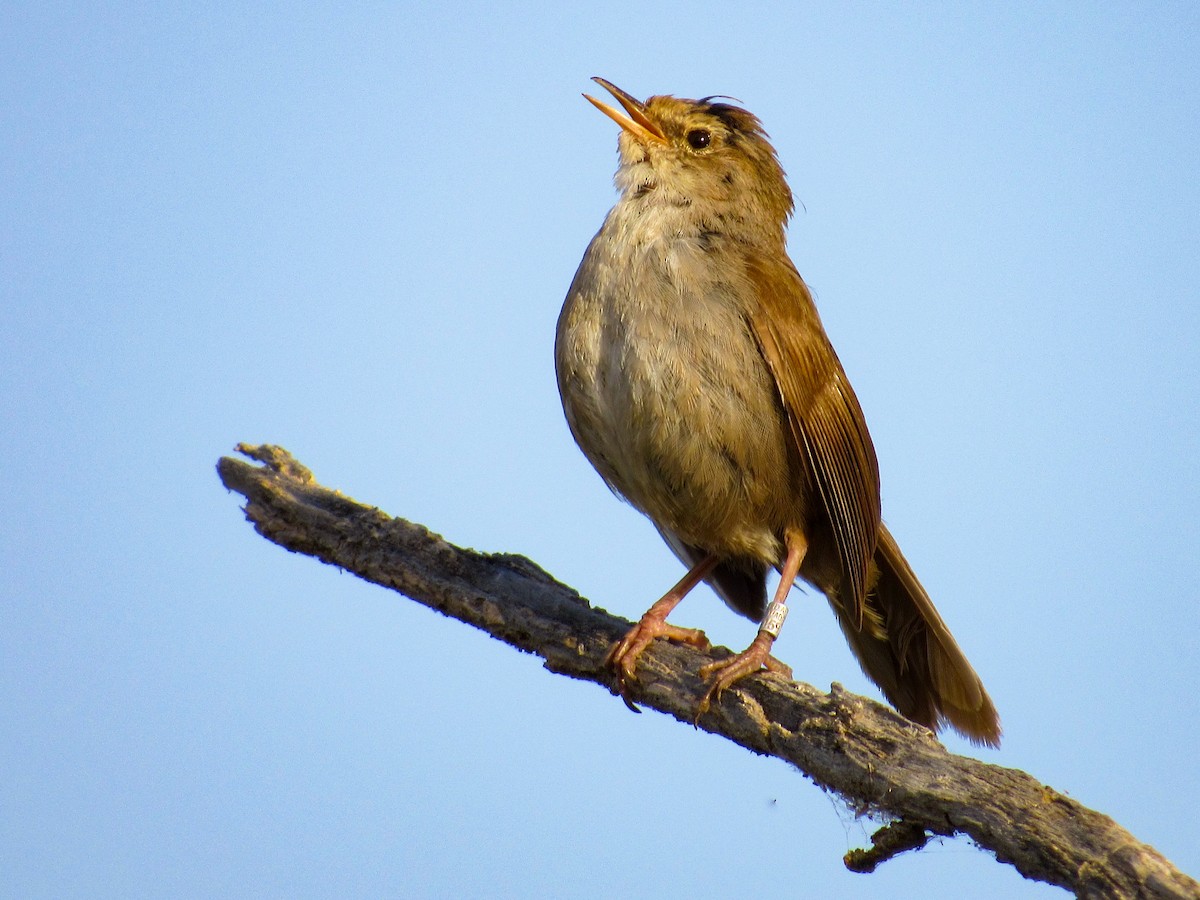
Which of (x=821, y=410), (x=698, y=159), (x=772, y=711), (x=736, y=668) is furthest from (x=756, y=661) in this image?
(x=698, y=159)

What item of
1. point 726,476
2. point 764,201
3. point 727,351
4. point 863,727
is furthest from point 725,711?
point 764,201

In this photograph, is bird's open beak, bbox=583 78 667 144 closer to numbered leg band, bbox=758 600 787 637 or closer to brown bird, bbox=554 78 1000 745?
brown bird, bbox=554 78 1000 745

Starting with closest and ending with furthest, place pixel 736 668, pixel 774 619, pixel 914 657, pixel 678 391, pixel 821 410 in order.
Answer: pixel 736 668 < pixel 678 391 < pixel 774 619 < pixel 821 410 < pixel 914 657

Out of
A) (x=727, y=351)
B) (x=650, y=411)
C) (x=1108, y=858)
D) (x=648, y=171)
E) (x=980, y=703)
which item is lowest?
(x=1108, y=858)

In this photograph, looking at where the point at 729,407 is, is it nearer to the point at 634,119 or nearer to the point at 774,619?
the point at 774,619

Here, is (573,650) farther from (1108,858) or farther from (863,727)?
(1108,858)

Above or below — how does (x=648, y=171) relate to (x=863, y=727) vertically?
above
